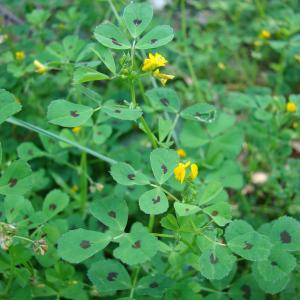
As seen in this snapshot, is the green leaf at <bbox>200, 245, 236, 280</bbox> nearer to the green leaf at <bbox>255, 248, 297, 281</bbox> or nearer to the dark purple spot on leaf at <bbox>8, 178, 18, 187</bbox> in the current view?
the green leaf at <bbox>255, 248, 297, 281</bbox>

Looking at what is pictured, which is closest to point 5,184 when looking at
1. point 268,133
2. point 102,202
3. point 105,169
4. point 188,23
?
point 102,202

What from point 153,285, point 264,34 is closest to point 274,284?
point 153,285

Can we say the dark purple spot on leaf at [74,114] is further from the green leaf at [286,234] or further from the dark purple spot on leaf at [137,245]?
the green leaf at [286,234]

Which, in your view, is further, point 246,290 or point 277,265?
point 246,290

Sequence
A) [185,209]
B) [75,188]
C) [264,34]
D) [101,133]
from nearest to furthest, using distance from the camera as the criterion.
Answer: [185,209]
[101,133]
[75,188]
[264,34]

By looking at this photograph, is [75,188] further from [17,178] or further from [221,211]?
[221,211]

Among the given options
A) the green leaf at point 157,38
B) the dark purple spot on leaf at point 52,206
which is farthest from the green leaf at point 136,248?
the green leaf at point 157,38

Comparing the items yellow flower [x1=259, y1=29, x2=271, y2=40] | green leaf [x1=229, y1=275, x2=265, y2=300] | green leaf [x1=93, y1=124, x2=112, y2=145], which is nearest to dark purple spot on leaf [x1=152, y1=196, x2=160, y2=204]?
green leaf [x1=229, y1=275, x2=265, y2=300]

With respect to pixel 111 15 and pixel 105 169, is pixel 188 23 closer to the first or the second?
pixel 111 15
